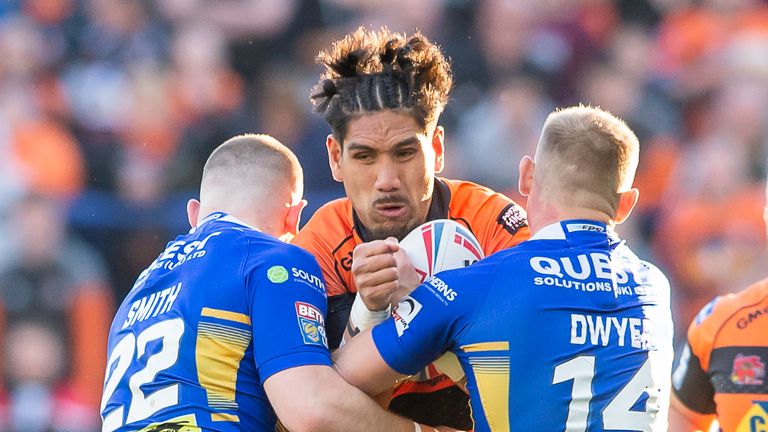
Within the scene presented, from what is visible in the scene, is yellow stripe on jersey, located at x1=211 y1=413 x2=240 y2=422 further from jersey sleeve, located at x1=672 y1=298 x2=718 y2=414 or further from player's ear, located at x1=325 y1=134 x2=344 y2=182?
jersey sleeve, located at x1=672 y1=298 x2=718 y2=414

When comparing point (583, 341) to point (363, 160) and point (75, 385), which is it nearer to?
point (363, 160)

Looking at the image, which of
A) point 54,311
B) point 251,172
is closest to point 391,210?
point 251,172

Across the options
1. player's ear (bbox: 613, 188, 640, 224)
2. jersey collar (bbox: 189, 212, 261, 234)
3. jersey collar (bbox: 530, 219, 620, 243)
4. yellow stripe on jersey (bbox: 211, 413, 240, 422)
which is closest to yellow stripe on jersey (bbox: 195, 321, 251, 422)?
yellow stripe on jersey (bbox: 211, 413, 240, 422)

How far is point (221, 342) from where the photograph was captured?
3881mm

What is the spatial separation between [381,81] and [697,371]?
68.8 inches

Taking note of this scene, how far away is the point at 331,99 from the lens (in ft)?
15.9

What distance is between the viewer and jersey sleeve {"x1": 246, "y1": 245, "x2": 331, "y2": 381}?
3.81 m

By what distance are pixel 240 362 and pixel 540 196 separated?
1192 millimetres

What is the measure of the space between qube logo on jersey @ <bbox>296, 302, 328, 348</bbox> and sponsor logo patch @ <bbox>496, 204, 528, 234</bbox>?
1.04 meters

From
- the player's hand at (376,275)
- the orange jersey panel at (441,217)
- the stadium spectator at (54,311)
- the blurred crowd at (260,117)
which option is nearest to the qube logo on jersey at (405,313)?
the player's hand at (376,275)

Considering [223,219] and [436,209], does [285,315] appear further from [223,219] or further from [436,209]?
[436,209]

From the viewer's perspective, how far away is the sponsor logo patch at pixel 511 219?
4633 mm

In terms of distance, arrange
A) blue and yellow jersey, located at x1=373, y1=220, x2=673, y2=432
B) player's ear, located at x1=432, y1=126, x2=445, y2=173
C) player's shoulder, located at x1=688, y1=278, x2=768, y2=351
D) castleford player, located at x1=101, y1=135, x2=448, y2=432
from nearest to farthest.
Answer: blue and yellow jersey, located at x1=373, y1=220, x2=673, y2=432 < castleford player, located at x1=101, y1=135, x2=448, y2=432 < player's shoulder, located at x1=688, y1=278, x2=768, y2=351 < player's ear, located at x1=432, y1=126, x2=445, y2=173

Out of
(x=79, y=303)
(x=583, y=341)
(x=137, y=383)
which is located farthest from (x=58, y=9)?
(x=583, y=341)
